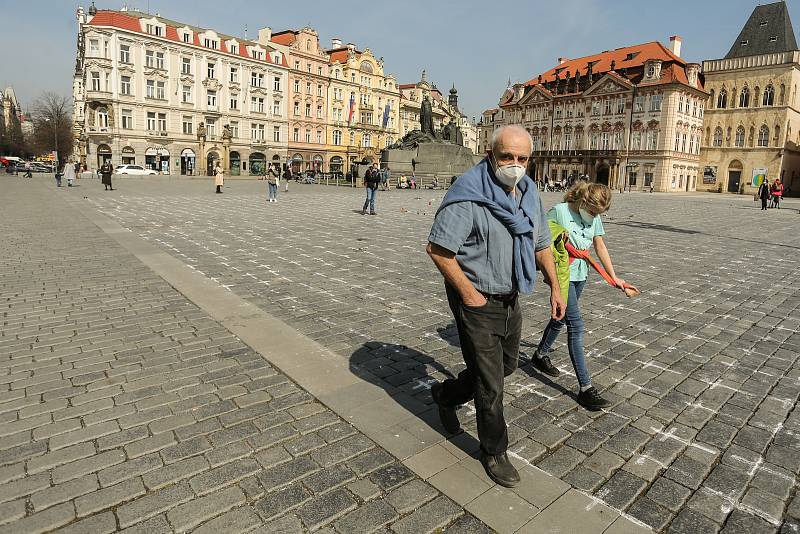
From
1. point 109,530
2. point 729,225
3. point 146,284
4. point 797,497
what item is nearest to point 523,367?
point 797,497

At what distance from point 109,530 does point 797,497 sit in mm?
3649

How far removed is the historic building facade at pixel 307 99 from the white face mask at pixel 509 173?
2722 inches

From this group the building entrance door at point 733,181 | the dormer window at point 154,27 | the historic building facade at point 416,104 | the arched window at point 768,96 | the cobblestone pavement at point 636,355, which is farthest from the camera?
the historic building facade at point 416,104

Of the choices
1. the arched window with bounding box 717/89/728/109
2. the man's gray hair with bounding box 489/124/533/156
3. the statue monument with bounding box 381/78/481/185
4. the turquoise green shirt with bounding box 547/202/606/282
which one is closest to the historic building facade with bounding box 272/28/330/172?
the statue monument with bounding box 381/78/481/185

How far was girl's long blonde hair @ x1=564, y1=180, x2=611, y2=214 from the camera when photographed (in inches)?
159

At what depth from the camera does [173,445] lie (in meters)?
3.29

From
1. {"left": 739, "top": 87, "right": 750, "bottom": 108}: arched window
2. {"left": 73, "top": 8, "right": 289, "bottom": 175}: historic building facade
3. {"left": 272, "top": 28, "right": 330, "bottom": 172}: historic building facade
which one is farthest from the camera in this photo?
{"left": 272, "top": 28, "right": 330, "bottom": 172}: historic building facade

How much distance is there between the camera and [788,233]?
1700 centimetres

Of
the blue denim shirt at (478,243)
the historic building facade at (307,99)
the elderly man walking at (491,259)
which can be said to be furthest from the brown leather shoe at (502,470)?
the historic building facade at (307,99)

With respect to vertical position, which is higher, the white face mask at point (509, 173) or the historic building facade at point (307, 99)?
the historic building facade at point (307, 99)

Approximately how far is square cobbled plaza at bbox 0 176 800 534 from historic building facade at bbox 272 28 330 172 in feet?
214

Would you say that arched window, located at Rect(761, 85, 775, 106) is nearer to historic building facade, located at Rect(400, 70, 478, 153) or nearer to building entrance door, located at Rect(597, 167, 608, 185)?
building entrance door, located at Rect(597, 167, 608, 185)

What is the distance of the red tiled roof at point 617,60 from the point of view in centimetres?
6469

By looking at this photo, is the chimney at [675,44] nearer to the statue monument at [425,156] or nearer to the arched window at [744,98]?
the arched window at [744,98]
